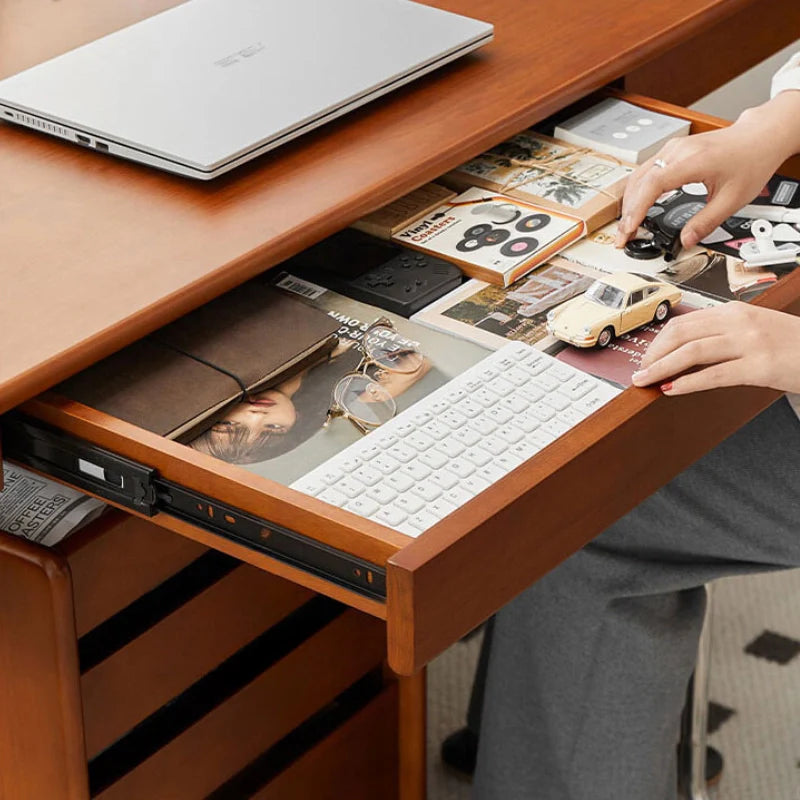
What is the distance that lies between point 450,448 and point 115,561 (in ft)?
0.85

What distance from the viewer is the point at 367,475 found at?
33.4 inches

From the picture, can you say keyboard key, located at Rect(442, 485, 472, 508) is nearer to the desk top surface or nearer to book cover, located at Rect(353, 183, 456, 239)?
the desk top surface

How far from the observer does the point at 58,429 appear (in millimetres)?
893

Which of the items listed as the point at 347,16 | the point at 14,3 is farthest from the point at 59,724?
the point at 14,3

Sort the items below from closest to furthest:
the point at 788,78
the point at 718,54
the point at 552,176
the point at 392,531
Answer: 1. the point at 392,531
2. the point at 552,176
3. the point at 788,78
4. the point at 718,54

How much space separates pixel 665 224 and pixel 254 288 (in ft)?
1.03

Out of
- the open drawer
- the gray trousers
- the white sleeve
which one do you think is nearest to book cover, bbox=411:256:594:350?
the open drawer

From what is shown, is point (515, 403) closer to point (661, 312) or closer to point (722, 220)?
point (661, 312)

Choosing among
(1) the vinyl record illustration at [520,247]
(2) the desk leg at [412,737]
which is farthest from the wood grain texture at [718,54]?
(2) the desk leg at [412,737]

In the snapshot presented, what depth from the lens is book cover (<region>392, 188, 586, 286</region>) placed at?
3.51ft

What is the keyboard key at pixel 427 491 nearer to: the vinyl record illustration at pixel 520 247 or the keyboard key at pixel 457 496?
the keyboard key at pixel 457 496

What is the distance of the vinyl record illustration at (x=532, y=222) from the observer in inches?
43.7

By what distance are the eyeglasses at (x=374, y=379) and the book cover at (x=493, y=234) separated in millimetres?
96

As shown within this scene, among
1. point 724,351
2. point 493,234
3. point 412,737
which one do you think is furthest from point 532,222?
point 412,737
